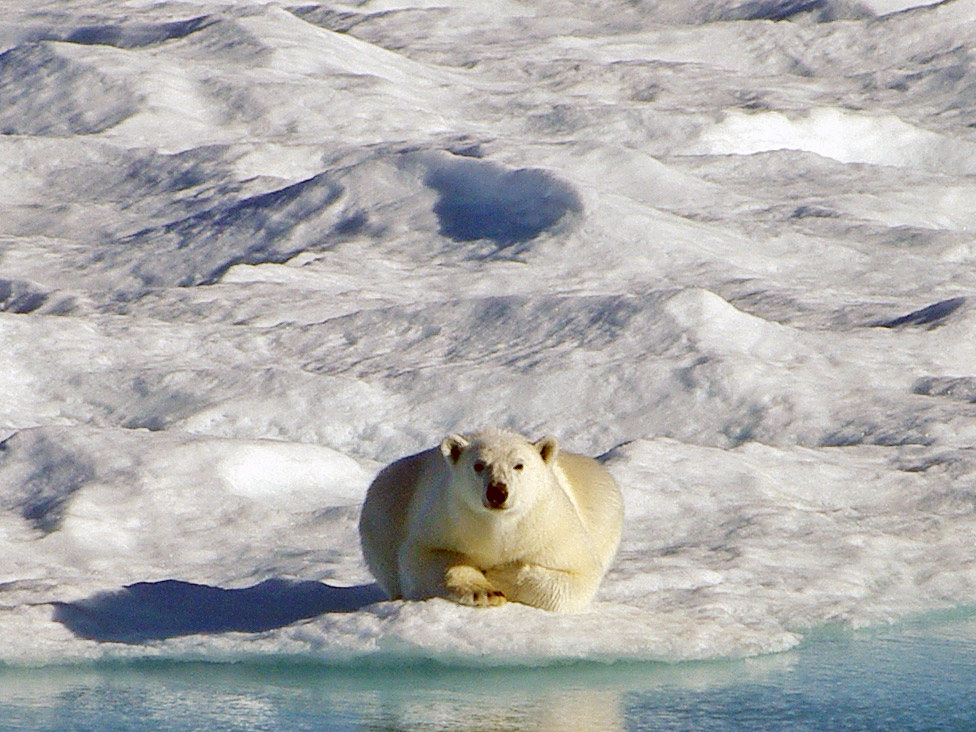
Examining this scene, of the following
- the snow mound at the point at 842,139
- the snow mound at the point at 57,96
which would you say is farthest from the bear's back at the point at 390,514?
the snow mound at the point at 57,96

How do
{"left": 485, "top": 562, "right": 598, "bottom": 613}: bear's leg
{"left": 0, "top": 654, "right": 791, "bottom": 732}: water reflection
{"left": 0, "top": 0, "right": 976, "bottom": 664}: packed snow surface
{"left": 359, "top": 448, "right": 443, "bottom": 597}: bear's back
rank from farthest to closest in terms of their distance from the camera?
{"left": 0, "top": 0, "right": 976, "bottom": 664}: packed snow surface, {"left": 359, "top": 448, "right": 443, "bottom": 597}: bear's back, {"left": 485, "top": 562, "right": 598, "bottom": 613}: bear's leg, {"left": 0, "top": 654, "right": 791, "bottom": 732}: water reflection

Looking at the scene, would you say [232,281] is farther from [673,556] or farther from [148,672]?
[148,672]

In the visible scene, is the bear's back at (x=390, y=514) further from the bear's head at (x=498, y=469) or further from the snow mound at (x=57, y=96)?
the snow mound at (x=57, y=96)

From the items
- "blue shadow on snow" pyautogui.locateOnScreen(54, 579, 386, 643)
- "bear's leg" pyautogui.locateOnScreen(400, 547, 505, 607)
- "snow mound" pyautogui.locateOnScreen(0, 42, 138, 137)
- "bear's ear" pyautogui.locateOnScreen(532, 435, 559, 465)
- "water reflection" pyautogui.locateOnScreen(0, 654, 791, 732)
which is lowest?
"snow mound" pyautogui.locateOnScreen(0, 42, 138, 137)

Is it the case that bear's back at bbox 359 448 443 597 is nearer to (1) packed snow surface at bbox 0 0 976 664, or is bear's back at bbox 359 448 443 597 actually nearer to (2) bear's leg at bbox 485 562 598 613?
(1) packed snow surface at bbox 0 0 976 664

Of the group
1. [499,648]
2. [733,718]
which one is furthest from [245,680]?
[733,718]

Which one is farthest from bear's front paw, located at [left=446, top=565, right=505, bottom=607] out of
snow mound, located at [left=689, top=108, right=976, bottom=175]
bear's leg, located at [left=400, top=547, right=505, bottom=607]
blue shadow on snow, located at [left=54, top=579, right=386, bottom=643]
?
snow mound, located at [left=689, top=108, right=976, bottom=175]
